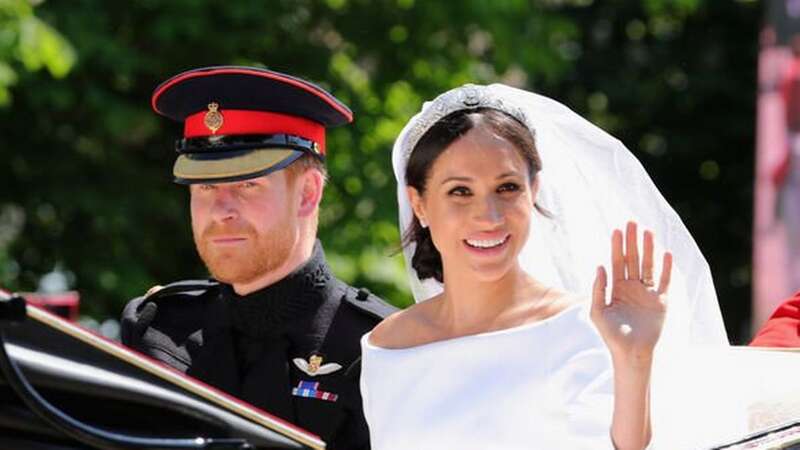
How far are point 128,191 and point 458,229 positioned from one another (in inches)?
270

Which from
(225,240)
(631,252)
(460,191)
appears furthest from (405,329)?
(631,252)

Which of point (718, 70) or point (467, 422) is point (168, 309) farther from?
point (718, 70)

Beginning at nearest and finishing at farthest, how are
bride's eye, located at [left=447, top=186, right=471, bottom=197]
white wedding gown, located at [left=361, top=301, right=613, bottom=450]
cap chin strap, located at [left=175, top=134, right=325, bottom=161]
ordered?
white wedding gown, located at [left=361, top=301, right=613, bottom=450] → bride's eye, located at [left=447, top=186, right=471, bottom=197] → cap chin strap, located at [left=175, top=134, right=325, bottom=161]

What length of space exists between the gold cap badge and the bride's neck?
732 mm

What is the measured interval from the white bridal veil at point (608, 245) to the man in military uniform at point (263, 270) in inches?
9.2

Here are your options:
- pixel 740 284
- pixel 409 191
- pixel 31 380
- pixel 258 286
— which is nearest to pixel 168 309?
pixel 258 286

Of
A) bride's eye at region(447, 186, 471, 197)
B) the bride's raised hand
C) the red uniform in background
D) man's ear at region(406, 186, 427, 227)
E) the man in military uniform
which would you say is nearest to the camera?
the bride's raised hand

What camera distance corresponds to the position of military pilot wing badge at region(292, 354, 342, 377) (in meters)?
3.74

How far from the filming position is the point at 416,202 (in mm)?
3412

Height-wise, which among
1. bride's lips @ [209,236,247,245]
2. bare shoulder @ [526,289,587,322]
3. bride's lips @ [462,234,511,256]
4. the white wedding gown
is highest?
bride's lips @ [209,236,247,245]

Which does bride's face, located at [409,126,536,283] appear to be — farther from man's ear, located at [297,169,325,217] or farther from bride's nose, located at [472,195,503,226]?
man's ear, located at [297,169,325,217]

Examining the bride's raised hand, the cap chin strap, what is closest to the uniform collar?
the cap chin strap

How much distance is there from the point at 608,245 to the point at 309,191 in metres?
0.62

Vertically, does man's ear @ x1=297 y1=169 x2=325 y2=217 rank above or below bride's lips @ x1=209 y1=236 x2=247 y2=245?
above
